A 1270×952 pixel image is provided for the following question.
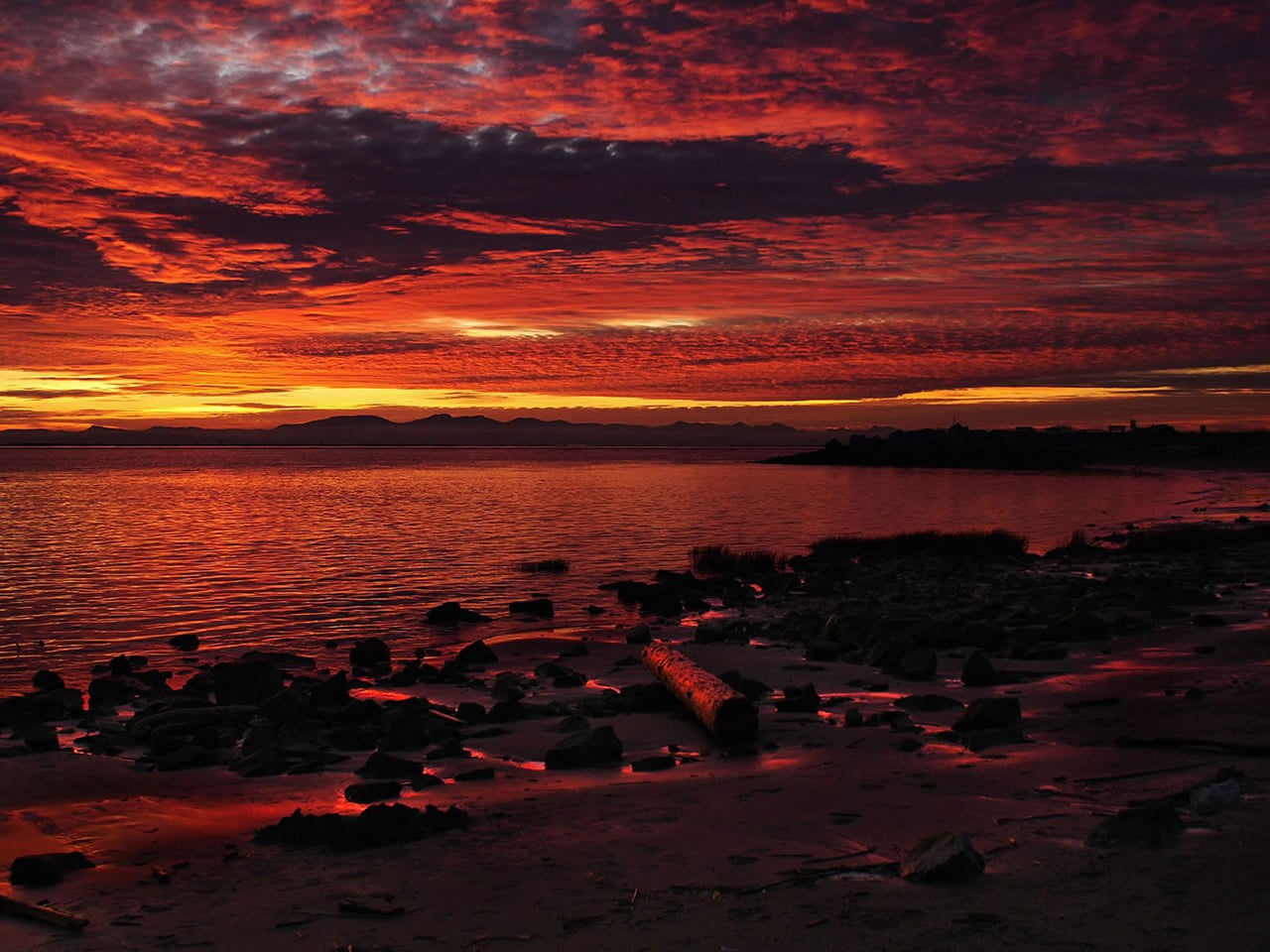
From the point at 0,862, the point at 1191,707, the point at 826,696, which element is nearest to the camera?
the point at 0,862

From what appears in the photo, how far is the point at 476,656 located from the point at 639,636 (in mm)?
3550

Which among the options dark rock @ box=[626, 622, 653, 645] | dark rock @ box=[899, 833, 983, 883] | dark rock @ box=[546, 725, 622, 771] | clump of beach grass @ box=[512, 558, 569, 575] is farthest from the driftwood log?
clump of beach grass @ box=[512, 558, 569, 575]

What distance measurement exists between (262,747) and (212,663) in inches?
340

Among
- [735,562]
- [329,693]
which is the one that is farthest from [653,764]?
[735,562]

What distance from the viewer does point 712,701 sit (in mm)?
13023

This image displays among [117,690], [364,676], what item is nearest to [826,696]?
[364,676]

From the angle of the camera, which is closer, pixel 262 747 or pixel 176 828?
pixel 176 828

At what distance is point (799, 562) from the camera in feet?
119

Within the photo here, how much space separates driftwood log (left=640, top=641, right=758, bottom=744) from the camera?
12617 mm

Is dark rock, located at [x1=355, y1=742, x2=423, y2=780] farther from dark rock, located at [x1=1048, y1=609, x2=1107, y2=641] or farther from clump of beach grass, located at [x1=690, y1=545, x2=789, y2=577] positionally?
clump of beach grass, located at [x1=690, y1=545, x2=789, y2=577]

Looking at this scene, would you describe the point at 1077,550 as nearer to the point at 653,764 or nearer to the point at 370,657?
the point at 370,657

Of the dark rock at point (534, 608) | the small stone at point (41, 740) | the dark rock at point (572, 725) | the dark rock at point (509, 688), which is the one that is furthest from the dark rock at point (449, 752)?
the dark rock at point (534, 608)

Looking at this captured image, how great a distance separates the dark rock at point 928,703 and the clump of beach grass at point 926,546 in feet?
76.8

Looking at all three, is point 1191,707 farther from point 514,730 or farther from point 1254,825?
point 514,730
